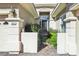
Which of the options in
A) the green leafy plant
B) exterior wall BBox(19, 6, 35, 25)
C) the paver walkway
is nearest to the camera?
the paver walkway

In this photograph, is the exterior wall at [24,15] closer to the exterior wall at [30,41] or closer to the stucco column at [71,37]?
the exterior wall at [30,41]

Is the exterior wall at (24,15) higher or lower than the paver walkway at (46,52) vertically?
higher

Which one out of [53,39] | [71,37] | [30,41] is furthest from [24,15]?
[71,37]

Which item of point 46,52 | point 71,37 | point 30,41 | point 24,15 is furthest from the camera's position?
point 24,15

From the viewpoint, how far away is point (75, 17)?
8.30 meters

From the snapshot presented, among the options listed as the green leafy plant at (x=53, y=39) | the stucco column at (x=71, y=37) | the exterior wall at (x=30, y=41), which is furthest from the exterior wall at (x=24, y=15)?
the stucco column at (x=71, y=37)

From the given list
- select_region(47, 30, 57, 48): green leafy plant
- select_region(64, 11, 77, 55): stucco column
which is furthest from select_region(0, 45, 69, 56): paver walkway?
select_region(64, 11, 77, 55): stucco column

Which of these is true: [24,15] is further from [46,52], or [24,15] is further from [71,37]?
[71,37]

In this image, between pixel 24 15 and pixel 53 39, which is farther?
pixel 24 15

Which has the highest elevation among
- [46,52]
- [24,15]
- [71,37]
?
[24,15]

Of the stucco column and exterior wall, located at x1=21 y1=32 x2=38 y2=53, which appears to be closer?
the stucco column

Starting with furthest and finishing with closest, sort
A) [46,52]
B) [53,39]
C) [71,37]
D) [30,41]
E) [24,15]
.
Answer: [24,15], [53,39], [30,41], [46,52], [71,37]

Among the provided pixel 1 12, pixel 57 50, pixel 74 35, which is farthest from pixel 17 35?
pixel 74 35

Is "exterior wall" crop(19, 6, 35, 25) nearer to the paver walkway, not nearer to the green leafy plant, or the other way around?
the green leafy plant
